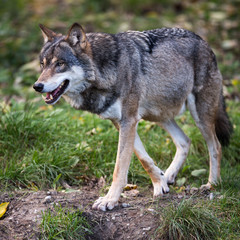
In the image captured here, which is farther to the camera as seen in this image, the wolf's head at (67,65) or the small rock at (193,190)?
the small rock at (193,190)

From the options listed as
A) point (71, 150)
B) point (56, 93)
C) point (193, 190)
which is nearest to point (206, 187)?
point (193, 190)

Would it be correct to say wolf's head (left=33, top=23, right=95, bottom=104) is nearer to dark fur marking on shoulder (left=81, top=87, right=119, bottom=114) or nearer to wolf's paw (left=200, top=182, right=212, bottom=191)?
dark fur marking on shoulder (left=81, top=87, right=119, bottom=114)

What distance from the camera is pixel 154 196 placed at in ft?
15.6

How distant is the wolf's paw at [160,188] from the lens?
478 cm

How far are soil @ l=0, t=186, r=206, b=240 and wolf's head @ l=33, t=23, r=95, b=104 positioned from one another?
1074 millimetres

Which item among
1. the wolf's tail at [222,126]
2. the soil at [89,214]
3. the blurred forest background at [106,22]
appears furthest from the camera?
the blurred forest background at [106,22]

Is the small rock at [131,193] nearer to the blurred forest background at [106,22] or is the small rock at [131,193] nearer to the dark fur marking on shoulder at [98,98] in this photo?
the dark fur marking on shoulder at [98,98]

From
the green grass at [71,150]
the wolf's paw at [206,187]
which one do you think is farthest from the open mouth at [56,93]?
the wolf's paw at [206,187]

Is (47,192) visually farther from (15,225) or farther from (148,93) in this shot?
(148,93)

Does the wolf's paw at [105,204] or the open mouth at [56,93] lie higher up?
the open mouth at [56,93]

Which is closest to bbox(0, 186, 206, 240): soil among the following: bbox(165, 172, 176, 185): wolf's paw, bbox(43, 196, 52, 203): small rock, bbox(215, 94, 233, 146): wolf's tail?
bbox(43, 196, 52, 203): small rock

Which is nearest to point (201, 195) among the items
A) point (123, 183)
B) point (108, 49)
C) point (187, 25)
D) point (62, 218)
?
point (123, 183)

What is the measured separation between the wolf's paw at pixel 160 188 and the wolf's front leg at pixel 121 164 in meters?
0.53

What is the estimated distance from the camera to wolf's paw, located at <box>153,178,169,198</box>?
4.78 m
